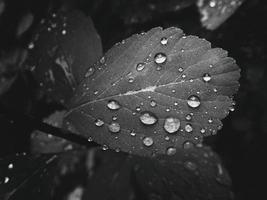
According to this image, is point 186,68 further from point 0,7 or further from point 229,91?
point 0,7

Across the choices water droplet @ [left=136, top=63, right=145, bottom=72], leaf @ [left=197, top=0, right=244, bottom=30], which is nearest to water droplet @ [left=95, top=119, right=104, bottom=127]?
water droplet @ [left=136, top=63, right=145, bottom=72]

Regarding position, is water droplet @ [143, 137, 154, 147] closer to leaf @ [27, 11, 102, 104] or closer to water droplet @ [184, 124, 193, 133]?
water droplet @ [184, 124, 193, 133]

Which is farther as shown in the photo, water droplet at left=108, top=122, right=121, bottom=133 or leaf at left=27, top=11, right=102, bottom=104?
leaf at left=27, top=11, right=102, bottom=104

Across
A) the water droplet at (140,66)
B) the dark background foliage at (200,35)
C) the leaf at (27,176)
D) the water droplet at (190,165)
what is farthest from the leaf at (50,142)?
the water droplet at (140,66)

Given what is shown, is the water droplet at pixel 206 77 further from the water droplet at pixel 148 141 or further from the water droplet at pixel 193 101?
the water droplet at pixel 148 141

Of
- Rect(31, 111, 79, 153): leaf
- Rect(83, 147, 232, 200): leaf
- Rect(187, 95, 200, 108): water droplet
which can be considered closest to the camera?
Rect(187, 95, 200, 108): water droplet

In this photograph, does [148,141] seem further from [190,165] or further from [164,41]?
[190,165]
